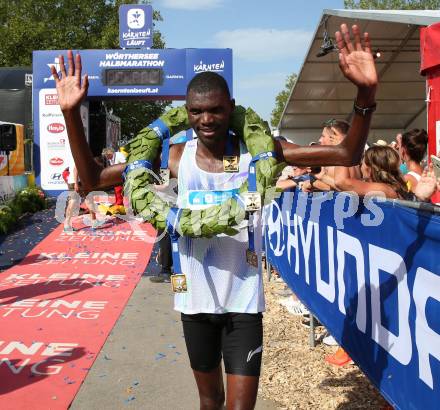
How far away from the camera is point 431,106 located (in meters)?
6.84

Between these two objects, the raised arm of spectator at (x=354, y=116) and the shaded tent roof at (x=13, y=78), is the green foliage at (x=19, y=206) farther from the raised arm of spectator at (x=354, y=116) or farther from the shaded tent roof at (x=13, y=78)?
the shaded tent roof at (x=13, y=78)

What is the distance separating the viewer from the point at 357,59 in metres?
2.59

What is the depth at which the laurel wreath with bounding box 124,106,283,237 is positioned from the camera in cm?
259

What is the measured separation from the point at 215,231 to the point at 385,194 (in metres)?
2.12

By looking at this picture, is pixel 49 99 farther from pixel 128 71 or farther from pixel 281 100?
pixel 281 100

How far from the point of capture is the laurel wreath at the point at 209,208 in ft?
8.49

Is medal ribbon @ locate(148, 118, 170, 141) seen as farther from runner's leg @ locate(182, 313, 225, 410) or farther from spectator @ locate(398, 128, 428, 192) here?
spectator @ locate(398, 128, 428, 192)

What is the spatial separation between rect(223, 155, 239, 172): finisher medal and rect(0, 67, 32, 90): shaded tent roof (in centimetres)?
2901

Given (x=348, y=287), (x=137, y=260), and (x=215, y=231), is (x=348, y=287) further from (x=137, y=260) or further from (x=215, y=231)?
(x=137, y=260)

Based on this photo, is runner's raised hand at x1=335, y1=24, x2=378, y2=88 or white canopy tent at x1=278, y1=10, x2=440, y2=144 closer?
runner's raised hand at x1=335, y1=24, x2=378, y2=88

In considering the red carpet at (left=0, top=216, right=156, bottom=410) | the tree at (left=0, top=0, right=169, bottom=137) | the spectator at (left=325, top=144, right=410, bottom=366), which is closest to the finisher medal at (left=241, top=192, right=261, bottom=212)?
the spectator at (left=325, top=144, right=410, bottom=366)

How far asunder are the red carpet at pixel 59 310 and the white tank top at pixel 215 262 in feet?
6.54

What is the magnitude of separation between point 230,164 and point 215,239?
0.38 m

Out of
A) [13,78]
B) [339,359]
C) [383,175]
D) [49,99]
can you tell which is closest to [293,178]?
[383,175]
